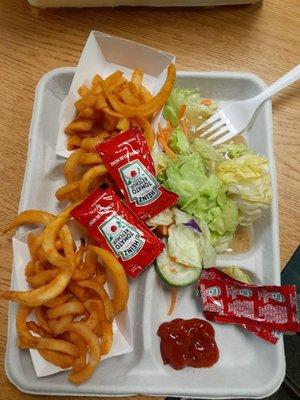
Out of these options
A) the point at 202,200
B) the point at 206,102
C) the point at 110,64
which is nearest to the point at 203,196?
the point at 202,200

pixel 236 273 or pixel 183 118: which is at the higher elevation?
pixel 183 118

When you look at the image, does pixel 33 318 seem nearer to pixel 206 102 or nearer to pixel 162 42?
pixel 206 102

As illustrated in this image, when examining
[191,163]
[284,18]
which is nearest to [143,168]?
[191,163]

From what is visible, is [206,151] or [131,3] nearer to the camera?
[206,151]

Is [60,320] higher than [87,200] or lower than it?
lower

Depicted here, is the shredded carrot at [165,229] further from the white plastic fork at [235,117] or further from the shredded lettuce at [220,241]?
the white plastic fork at [235,117]

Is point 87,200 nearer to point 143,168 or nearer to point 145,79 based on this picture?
point 143,168

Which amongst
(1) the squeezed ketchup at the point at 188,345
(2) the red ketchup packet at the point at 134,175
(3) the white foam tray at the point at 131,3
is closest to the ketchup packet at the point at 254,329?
(1) the squeezed ketchup at the point at 188,345
